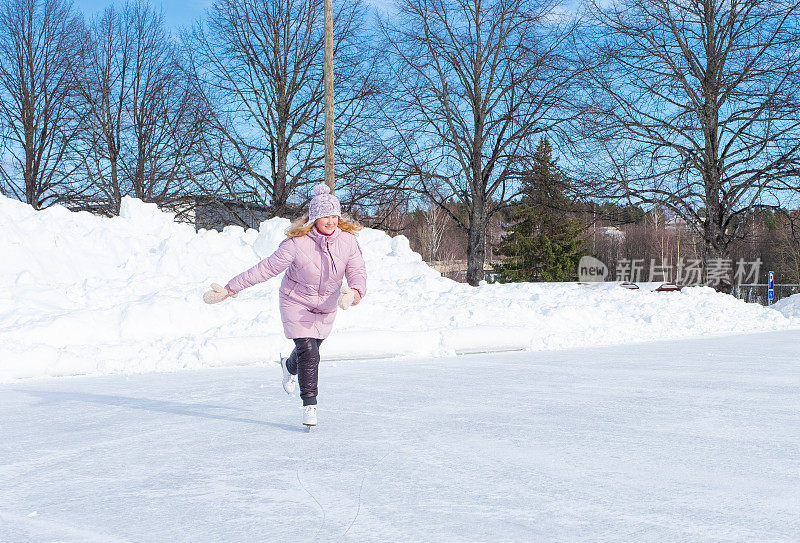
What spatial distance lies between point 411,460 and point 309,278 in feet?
4.60

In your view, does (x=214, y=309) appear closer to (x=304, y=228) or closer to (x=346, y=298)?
(x=304, y=228)

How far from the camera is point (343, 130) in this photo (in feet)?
66.6

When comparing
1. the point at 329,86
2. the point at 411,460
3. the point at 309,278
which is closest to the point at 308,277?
the point at 309,278

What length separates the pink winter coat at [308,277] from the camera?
4.24m

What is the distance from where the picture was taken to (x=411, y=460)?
3.43 m

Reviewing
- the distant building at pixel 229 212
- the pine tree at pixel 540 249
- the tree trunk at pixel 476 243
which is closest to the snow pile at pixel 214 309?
the tree trunk at pixel 476 243

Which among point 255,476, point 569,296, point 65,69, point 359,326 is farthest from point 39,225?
point 65,69

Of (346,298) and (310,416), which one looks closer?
(346,298)

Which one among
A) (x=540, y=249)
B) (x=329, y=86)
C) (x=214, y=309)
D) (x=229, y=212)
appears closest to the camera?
(x=214, y=309)

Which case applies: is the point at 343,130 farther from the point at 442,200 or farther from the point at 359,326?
the point at 359,326

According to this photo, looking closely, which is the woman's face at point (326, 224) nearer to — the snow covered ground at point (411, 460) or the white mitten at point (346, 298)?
the white mitten at point (346, 298)

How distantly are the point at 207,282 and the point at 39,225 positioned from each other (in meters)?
4.17

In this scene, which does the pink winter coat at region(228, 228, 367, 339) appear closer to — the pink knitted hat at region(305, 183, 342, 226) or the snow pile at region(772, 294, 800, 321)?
the pink knitted hat at region(305, 183, 342, 226)

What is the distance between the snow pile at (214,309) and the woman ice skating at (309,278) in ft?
11.2
